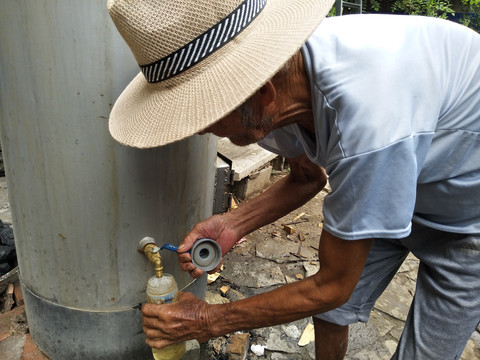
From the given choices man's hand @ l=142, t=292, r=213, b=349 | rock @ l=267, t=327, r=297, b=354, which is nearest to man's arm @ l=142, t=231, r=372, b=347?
man's hand @ l=142, t=292, r=213, b=349

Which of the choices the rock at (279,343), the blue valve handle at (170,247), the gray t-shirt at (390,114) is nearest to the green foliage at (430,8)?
the rock at (279,343)

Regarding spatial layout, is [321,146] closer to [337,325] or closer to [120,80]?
[120,80]

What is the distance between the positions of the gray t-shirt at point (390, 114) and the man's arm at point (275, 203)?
2.03 feet

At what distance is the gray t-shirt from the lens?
3.35 feet

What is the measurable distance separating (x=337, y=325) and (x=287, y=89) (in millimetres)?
1304

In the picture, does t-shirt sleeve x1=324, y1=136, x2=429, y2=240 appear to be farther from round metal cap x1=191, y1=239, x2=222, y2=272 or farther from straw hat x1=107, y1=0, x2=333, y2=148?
round metal cap x1=191, y1=239, x2=222, y2=272

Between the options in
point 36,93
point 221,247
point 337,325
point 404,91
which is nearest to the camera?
point 404,91

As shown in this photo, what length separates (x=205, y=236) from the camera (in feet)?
5.64

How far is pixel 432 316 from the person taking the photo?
1.44m

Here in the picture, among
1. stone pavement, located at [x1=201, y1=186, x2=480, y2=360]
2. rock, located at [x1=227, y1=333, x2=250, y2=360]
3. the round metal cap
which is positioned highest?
the round metal cap

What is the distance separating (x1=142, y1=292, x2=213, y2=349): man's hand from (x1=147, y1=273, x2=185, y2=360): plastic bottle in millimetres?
104

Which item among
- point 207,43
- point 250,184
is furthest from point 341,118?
point 250,184

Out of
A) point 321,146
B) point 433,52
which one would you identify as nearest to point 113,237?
point 321,146

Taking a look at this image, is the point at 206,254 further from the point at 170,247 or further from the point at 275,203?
the point at 275,203
